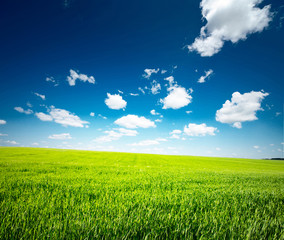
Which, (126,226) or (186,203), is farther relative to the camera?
(186,203)

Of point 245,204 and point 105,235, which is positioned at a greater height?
point 105,235

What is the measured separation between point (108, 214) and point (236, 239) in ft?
6.53

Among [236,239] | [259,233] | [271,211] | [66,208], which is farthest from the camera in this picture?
[271,211]

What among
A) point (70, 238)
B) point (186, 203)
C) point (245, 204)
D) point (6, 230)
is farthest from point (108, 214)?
point (245, 204)

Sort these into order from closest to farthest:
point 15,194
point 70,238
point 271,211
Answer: point 70,238 → point 271,211 → point 15,194

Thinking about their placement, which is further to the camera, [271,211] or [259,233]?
[271,211]

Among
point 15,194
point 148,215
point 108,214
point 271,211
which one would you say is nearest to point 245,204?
point 271,211

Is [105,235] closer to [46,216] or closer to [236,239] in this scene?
[46,216]

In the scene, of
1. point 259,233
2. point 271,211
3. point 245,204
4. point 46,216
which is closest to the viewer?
point 259,233

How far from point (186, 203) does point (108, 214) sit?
5.87ft

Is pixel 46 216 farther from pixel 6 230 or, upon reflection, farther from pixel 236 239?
pixel 236 239

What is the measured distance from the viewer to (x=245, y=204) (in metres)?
2.99

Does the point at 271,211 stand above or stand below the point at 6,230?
below

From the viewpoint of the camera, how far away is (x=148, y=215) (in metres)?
2.16
